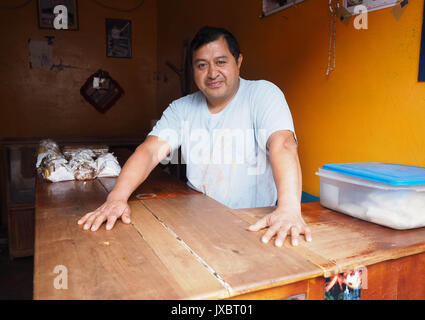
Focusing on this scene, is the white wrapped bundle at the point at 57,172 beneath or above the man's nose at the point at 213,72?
beneath

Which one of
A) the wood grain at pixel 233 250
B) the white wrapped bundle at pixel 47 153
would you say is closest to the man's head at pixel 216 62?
Answer: the wood grain at pixel 233 250

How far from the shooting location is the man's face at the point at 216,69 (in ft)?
5.18

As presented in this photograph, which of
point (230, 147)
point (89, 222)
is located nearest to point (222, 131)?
point (230, 147)

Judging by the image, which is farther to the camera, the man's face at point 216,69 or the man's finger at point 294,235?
the man's face at point 216,69

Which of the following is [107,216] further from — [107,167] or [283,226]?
[107,167]

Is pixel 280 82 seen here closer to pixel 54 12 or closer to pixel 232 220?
pixel 232 220

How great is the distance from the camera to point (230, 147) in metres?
1.64

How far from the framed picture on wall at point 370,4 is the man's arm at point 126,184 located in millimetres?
1058

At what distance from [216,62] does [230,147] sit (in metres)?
0.41

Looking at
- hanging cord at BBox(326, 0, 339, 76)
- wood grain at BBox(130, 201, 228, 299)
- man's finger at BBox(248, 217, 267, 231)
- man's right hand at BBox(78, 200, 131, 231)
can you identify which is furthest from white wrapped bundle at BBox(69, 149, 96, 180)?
hanging cord at BBox(326, 0, 339, 76)

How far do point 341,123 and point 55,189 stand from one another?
1414 mm

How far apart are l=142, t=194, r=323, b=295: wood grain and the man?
36 cm

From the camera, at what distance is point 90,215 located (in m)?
1.11

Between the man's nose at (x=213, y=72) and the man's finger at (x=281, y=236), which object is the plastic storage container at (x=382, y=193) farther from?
the man's nose at (x=213, y=72)
